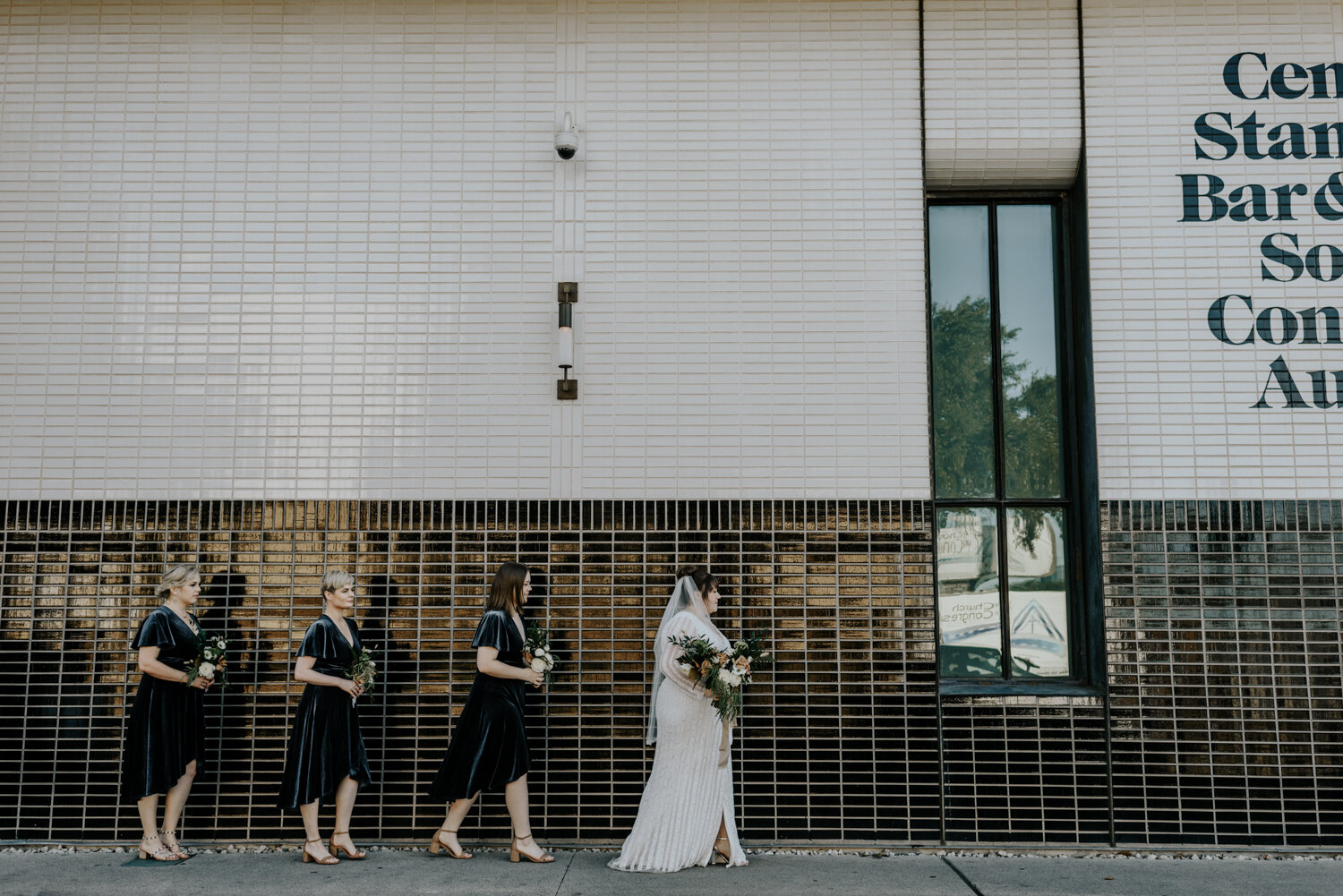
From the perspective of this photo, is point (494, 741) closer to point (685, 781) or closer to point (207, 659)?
point (685, 781)

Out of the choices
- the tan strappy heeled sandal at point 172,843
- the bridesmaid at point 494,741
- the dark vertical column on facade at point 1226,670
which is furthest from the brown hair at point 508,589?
the dark vertical column on facade at point 1226,670

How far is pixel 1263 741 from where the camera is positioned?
648 centimetres

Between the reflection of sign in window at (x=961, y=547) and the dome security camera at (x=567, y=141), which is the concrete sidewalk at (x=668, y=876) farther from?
the dome security camera at (x=567, y=141)

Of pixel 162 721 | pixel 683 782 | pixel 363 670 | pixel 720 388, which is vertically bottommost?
pixel 683 782

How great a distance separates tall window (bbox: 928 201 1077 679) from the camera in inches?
275

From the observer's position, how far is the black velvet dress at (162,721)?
5.90 metres

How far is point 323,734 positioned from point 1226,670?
5989 millimetres

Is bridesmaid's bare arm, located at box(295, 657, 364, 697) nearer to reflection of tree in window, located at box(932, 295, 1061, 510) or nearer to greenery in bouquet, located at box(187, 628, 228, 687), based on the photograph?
greenery in bouquet, located at box(187, 628, 228, 687)

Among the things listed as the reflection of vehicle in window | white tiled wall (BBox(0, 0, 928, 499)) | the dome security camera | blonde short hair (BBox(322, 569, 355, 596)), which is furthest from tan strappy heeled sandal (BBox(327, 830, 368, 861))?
the dome security camera

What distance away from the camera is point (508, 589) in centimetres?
618

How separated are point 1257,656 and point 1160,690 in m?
0.71

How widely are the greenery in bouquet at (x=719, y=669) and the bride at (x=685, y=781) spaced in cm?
7

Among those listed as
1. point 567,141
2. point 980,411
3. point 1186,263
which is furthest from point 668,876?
point 1186,263

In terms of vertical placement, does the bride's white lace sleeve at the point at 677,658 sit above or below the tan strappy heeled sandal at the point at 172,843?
above
